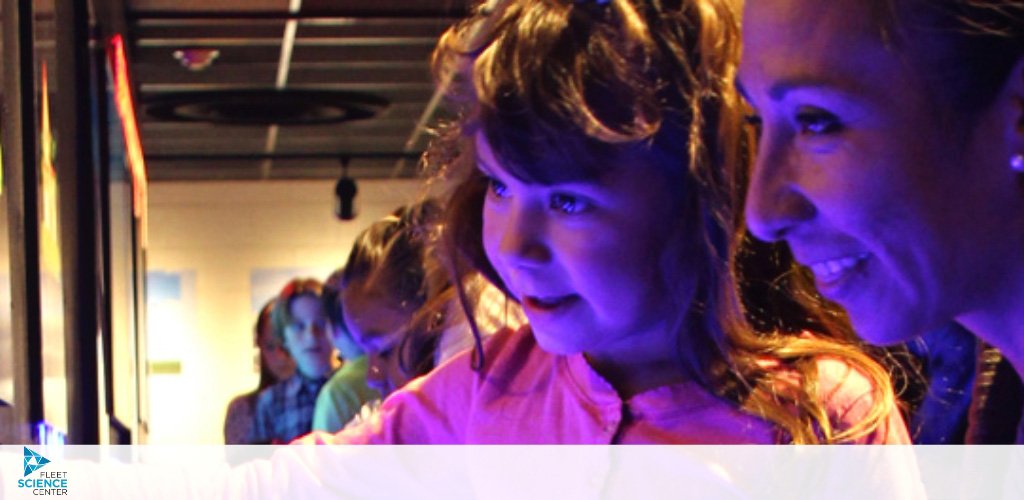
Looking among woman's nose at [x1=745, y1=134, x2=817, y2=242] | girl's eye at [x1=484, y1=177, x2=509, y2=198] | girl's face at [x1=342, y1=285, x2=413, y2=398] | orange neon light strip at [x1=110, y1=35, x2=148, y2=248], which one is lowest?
girl's face at [x1=342, y1=285, x2=413, y2=398]

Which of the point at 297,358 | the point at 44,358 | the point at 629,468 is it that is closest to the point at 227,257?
the point at 297,358

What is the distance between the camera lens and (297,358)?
4.25 metres

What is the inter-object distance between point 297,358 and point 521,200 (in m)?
3.31

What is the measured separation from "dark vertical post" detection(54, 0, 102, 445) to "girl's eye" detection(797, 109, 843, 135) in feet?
5.58

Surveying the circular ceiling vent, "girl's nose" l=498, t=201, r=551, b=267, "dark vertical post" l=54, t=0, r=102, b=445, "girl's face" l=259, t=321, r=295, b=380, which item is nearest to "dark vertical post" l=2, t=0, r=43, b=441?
"dark vertical post" l=54, t=0, r=102, b=445

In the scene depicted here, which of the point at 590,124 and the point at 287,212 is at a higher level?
the point at 287,212

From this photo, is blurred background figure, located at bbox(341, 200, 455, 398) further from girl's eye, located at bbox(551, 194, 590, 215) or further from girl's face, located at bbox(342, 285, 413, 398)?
girl's eye, located at bbox(551, 194, 590, 215)

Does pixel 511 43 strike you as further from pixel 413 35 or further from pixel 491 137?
pixel 413 35

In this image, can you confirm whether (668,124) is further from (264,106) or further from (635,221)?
(264,106)

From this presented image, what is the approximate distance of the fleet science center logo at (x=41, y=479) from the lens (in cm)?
100

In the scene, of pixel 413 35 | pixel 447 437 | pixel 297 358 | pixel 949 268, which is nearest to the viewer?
pixel 949 268

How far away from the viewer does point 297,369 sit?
4.27 m

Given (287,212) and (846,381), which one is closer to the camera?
(846,381)

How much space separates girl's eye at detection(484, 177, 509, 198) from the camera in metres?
1.08
